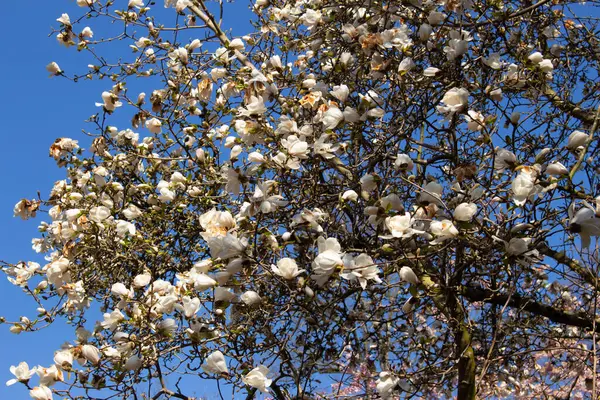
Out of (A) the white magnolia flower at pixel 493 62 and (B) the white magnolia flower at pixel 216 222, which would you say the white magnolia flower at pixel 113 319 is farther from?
(A) the white magnolia flower at pixel 493 62

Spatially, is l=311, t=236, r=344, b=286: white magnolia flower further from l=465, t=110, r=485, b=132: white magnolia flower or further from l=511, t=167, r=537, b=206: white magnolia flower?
l=465, t=110, r=485, b=132: white magnolia flower

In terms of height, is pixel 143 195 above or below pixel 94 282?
above

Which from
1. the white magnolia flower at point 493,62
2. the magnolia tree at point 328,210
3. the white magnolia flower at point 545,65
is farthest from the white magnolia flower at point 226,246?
the white magnolia flower at point 545,65

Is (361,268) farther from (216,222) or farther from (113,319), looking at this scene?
(113,319)

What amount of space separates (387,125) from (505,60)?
1.36m

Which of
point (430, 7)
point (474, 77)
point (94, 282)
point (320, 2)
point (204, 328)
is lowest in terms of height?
point (204, 328)

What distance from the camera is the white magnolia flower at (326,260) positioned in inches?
70.3

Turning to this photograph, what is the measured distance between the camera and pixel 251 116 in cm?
220

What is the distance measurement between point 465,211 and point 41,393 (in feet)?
5.32

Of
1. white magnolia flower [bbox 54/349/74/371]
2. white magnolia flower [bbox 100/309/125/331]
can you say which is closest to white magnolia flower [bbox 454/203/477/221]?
white magnolia flower [bbox 100/309/125/331]

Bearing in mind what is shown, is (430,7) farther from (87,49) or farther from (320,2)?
(87,49)

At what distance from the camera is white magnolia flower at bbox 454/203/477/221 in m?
1.88

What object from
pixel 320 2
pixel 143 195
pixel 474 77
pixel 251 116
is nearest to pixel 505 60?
pixel 474 77

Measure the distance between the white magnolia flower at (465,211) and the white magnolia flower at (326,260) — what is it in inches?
15.9
